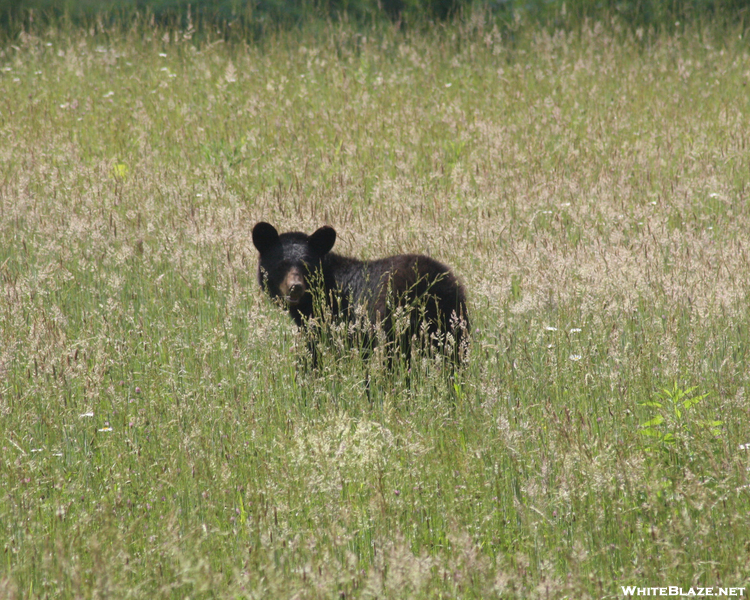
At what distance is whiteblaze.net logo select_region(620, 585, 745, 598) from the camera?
2.31 meters

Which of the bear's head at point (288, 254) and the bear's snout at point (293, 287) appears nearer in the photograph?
the bear's snout at point (293, 287)

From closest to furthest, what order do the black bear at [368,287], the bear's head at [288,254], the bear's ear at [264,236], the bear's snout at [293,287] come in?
1. the black bear at [368,287]
2. the bear's snout at [293,287]
3. the bear's head at [288,254]
4. the bear's ear at [264,236]

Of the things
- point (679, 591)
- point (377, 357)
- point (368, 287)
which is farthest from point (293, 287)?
point (679, 591)

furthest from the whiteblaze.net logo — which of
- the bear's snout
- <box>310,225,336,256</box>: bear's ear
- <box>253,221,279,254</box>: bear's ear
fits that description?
<box>253,221,279,254</box>: bear's ear

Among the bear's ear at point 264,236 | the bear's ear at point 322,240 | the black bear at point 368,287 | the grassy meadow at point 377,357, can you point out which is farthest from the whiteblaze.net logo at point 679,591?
the bear's ear at point 264,236

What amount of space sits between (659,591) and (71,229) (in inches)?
201

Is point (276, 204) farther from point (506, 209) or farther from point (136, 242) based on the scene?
point (506, 209)

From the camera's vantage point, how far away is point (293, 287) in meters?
4.71

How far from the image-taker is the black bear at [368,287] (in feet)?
14.6

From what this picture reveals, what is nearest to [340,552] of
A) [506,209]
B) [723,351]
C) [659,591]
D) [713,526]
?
[659,591]

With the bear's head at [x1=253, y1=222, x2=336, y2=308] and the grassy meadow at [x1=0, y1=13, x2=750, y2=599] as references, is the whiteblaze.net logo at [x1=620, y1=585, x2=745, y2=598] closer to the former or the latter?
the grassy meadow at [x1=0, y1=13, x2=750, y2=599]

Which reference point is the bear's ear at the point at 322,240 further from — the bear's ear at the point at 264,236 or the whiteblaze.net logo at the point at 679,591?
the whiteblaze.net logo at the point at 679,591

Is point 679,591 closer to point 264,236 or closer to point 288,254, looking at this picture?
point 288,254

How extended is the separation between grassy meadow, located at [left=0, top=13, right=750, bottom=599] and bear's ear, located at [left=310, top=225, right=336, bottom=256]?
531mm
